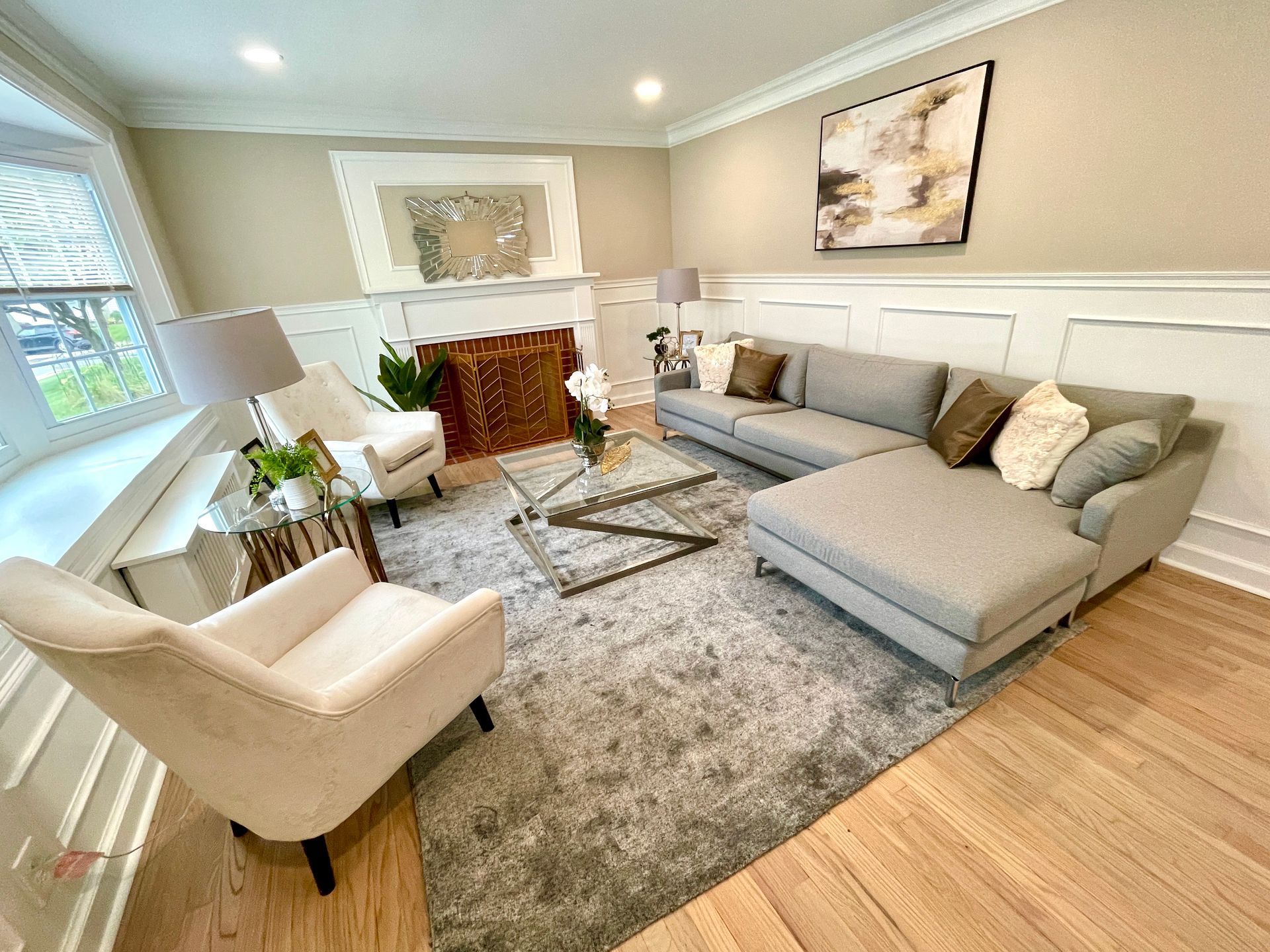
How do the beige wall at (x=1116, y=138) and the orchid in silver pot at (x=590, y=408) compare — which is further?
the orchid in silver pot at (x=590, y=408)

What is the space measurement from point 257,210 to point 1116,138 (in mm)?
4728

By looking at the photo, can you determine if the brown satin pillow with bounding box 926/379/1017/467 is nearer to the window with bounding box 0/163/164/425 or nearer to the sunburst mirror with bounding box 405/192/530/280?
the sunburst mirror with bounding box 405/192/530/280

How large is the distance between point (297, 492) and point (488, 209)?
295 centimetres

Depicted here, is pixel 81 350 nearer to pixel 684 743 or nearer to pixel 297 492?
pixel 297 492

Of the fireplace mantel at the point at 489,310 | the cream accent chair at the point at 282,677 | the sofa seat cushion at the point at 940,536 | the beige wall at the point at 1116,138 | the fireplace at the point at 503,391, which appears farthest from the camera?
the fireplace at the point at 503,391

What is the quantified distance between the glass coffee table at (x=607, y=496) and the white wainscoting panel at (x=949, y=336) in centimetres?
164

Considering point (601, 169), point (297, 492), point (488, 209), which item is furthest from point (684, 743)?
point (601, 169)

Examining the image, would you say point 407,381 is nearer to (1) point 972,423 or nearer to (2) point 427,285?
(2) point 427,285

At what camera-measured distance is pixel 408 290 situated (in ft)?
12.2

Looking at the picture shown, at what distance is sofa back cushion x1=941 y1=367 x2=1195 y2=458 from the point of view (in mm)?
1890

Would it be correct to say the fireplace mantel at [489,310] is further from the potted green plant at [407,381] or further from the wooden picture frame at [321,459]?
the wooden picture frame at [321,459]

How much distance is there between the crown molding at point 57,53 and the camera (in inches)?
74.7

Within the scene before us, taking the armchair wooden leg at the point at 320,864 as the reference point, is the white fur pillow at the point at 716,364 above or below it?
above

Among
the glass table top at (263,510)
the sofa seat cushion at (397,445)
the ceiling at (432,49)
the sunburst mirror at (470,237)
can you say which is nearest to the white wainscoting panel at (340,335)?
the sunburst mirror at (470,237)
